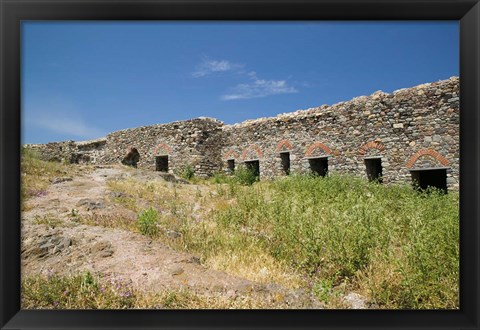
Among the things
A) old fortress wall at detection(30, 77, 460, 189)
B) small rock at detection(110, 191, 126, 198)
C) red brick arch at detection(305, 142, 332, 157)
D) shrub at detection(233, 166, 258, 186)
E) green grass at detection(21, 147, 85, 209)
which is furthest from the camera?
shrub at detection(233, 166, 258, 186)

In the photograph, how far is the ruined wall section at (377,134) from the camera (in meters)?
8.81

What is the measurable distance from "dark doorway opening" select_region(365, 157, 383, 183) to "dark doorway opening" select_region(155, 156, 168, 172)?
31.3 ft

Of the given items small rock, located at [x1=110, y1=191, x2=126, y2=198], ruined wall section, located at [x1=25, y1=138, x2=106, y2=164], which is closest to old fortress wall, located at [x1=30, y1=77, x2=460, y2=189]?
ruined wall section, located at [x1=25, y1=138, x2=106, y2=164]

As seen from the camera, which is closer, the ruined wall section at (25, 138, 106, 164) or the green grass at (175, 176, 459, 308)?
the green grass at (175, 176, 459, 308)

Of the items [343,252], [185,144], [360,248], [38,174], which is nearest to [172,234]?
[343,252]

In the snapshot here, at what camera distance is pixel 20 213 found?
112 inches

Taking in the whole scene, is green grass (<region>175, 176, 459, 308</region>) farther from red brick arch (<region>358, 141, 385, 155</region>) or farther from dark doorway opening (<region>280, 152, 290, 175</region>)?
dark doorway opening (<region>280, 152, 290, 175</region>)

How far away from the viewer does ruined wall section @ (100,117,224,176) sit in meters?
14.7

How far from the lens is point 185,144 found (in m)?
15.0

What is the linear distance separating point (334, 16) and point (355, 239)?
8.23 ft

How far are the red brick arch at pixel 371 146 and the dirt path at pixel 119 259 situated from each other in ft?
25.3

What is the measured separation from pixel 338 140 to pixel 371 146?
1112mm
